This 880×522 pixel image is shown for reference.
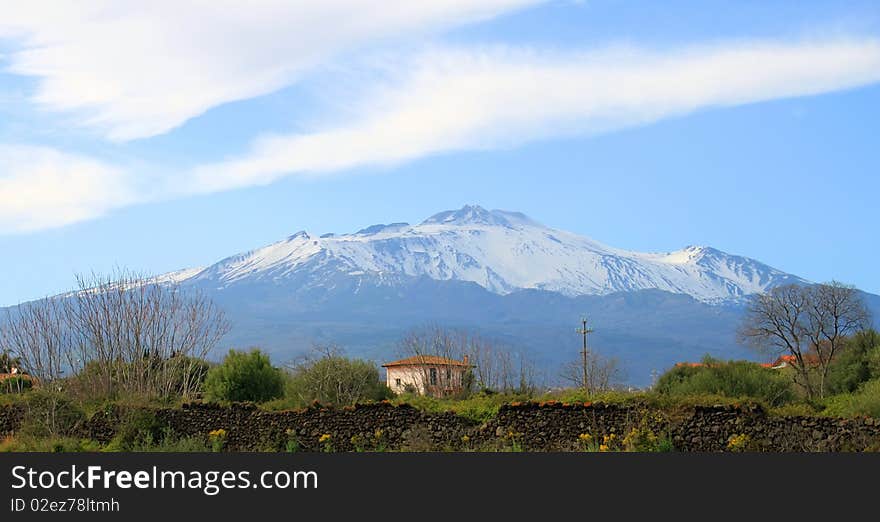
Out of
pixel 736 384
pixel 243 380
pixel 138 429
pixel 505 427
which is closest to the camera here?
pixel 505 427

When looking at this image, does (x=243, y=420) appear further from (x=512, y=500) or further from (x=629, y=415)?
(x=512, y=500)

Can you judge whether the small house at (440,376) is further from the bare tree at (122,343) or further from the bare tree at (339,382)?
the bare tree at (122,343)

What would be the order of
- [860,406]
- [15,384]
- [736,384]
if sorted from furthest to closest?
[15,384] → [736,384] → [860,406]

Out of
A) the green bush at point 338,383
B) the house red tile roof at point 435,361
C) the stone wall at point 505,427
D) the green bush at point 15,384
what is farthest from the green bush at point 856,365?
the green bush at point 15,384

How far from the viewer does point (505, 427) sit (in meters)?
20.5

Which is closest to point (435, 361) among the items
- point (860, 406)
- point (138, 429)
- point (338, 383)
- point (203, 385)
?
point (203, 385)

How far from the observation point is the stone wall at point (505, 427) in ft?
58.1

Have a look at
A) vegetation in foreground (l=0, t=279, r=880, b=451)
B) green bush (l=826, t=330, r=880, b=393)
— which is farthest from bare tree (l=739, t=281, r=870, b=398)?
green bush (l=826, t=330, r=880, b=393)

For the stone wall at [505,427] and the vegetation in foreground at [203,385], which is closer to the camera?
the stone wall at [505,427]

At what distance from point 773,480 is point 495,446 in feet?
23.9

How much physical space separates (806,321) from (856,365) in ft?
65.6

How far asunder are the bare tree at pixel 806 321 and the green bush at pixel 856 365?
1128 centimetres

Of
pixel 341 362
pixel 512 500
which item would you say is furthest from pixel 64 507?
pixel 341 362

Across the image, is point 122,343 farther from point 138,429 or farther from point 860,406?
point 860,406
